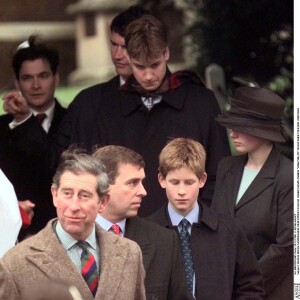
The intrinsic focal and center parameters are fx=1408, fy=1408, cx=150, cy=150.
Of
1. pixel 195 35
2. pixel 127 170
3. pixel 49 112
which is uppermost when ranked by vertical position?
pixel 195 35

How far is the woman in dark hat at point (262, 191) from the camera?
652 cm

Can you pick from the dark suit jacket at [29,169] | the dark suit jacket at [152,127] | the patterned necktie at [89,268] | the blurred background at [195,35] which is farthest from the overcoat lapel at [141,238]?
the blurred background at [195,35]

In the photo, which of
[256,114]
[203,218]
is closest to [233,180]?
[256,114]

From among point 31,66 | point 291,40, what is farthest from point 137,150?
point 291,40

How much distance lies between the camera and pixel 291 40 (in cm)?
742

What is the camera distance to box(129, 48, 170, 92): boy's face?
6.38 meters

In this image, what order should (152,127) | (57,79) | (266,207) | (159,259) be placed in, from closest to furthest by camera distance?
(159,259) → (266,207) → (152,127) → (57,79)

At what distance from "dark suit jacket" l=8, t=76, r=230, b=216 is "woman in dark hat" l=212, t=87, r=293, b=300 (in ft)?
0.28

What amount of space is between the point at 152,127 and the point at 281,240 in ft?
2.64

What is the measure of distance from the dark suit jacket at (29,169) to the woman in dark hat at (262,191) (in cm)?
83

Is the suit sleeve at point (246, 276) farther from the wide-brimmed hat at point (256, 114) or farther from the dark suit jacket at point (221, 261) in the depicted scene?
the wide-brimmed hat at point (256, 114)

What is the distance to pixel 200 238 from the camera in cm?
610

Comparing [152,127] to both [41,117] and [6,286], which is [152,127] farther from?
[6,286]

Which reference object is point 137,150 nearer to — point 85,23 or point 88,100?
point 88,100
